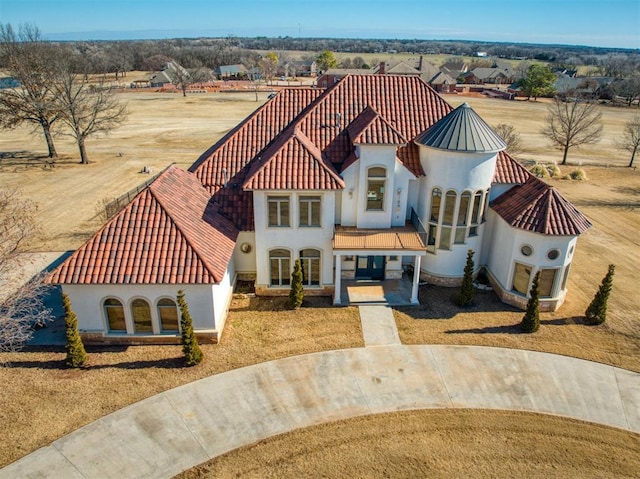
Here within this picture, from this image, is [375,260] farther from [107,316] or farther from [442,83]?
[442,83]

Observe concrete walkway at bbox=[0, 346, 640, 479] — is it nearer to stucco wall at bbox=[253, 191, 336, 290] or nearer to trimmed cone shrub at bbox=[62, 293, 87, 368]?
trimmed cone shrub at bbox=[62, 293, 87, 368]

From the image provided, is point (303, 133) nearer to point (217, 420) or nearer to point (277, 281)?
point (277, 281)

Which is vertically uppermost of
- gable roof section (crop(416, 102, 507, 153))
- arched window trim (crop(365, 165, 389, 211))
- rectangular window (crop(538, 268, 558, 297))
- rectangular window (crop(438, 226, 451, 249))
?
gable roof section (crop(416, 102, 507, 153))

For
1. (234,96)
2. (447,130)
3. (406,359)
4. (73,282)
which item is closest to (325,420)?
(406,359)

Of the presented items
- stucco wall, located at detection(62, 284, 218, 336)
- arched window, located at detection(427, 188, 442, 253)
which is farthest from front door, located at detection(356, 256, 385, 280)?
stucco wall, located at detection(62, 284, 218, 336)

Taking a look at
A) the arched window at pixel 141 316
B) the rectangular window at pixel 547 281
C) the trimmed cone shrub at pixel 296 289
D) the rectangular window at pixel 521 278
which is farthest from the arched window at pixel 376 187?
the arched window at pixel 141 316
